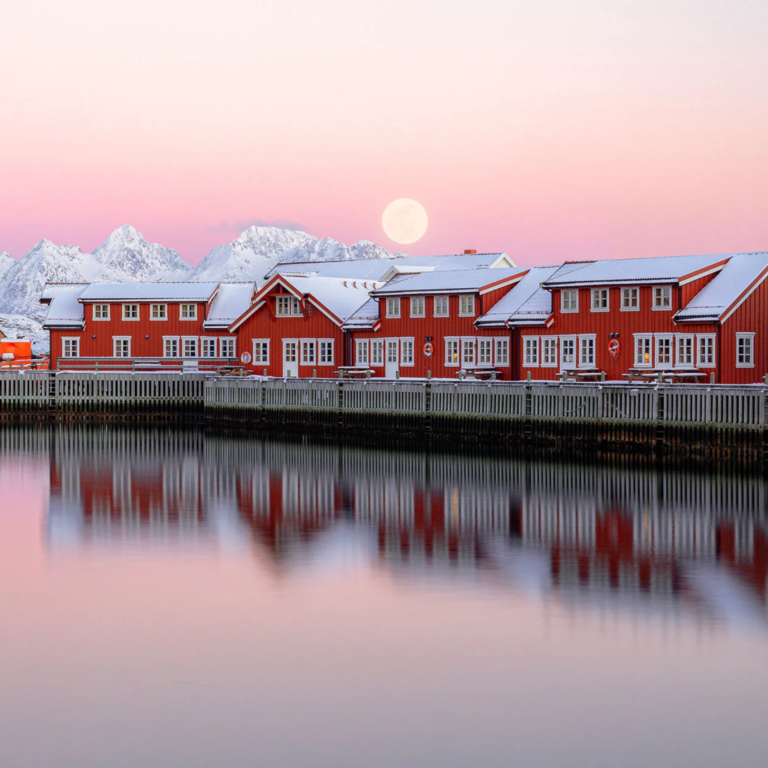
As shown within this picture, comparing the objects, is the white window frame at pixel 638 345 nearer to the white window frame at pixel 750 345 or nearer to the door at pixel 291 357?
the white window frame at pixel 750 345

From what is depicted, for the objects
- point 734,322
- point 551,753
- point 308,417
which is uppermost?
point 734,322

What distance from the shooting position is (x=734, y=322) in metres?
48.1

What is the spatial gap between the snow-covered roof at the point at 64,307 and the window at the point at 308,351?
18.7 meters

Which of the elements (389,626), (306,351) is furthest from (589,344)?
(389,626)

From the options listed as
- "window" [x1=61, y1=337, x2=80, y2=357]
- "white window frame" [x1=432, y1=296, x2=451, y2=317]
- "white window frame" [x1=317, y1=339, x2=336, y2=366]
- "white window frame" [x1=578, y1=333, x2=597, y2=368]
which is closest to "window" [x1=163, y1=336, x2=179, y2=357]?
"window" [x1=61, y1=337, x2=80, y2=357]

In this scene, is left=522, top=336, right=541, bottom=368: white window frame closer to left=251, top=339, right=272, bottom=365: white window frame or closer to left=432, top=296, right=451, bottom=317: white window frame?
left=432, top=296, right=451, bottom=317: white window frame

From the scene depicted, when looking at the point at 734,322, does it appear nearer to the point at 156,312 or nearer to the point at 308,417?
the point at 308,417

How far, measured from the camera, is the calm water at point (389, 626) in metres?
14.4

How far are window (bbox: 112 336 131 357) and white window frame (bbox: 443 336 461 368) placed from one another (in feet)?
83.9

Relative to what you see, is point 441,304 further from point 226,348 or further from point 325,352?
point 226,348

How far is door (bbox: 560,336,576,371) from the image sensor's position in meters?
52.4

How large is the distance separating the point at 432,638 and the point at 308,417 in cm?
3878

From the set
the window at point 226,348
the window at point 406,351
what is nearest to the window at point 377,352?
the window at point 406,351

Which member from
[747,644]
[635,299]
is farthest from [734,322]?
[747,644]
